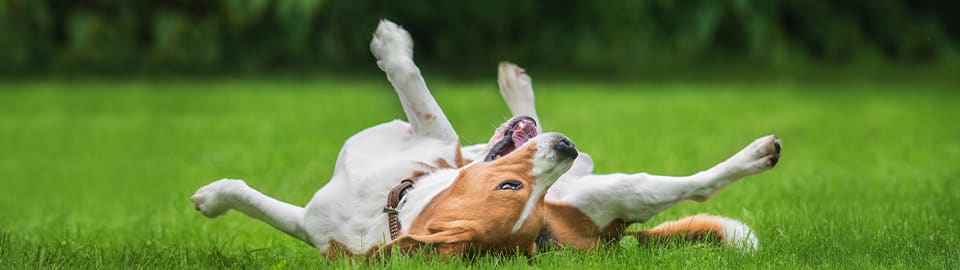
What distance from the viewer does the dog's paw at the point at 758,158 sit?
3.71m

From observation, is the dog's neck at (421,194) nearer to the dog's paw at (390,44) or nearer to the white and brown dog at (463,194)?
the white and brown dog at (463,194)

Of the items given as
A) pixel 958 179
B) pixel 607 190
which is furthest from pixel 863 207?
pixel 607 190

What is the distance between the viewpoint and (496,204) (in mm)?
3309

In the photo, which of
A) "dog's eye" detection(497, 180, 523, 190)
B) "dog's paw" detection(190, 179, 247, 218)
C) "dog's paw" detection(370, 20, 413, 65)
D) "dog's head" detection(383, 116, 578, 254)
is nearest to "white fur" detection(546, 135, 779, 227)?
"dog's head" detection(383, 116, 578, 254)

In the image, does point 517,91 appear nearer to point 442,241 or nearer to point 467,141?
point 467,141

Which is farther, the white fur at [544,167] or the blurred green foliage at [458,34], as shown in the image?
the blurred green foliage at [458,34]

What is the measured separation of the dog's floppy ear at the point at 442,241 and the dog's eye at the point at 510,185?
6.0 inches

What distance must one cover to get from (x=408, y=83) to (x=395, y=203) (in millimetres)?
645

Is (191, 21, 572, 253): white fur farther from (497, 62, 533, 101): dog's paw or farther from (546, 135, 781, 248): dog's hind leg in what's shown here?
(497, 62, 533, 101): dog's paw

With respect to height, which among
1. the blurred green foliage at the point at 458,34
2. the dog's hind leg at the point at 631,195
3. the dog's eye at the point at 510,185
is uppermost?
the dog's eye at the point at 510,185

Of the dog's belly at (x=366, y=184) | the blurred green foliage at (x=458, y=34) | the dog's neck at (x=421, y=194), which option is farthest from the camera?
the blurred green foliage at (x=458, y=34)

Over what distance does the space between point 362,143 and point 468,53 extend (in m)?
10.5

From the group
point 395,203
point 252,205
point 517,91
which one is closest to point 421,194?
point 395,203

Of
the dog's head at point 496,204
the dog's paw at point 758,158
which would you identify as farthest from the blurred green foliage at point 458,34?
the dog's head at point 496,204
